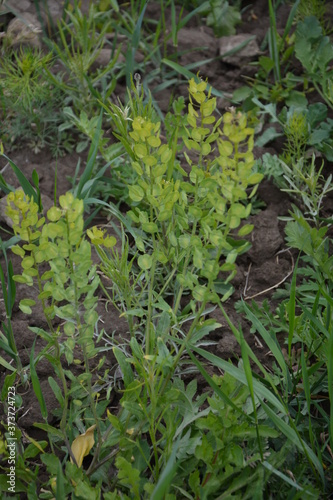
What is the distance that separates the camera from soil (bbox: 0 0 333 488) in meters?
1.91

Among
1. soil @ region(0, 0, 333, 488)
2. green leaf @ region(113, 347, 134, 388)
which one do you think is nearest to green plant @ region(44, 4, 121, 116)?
soil @ region(0, 0, 333, 488)

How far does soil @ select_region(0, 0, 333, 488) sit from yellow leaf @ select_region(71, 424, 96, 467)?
0.58 ft

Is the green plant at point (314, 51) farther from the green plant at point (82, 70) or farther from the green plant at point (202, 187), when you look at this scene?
the green plant at point (202, 187)

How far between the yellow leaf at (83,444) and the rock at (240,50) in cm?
185

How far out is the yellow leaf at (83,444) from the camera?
5.30 feet

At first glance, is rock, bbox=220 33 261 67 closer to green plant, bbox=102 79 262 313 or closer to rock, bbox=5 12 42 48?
rock, bbox=5 12 42 48

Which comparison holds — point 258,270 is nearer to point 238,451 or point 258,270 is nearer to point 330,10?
point 238,451

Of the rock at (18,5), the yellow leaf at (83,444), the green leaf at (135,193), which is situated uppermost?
the rock at (18,5)

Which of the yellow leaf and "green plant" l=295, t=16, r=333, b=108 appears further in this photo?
"green plant" l=295, t=16, r=333, b=108

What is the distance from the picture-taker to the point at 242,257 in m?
2.20

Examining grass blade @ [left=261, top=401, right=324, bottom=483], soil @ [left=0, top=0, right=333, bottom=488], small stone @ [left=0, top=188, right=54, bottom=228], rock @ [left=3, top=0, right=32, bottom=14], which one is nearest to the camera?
grass blade @ [left=261, top=401, right=324, bottom=483]

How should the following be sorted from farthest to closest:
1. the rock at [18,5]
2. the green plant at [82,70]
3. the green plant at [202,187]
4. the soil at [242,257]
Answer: the rock at [18,5] < the green plant at [82,70] < the soil at [242,257] < the green plant at [202,187]

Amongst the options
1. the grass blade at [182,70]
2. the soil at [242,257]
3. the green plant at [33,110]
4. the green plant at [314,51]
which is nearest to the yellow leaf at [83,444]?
the soil at [242,257]

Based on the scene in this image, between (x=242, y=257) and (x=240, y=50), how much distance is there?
1.12 meters
